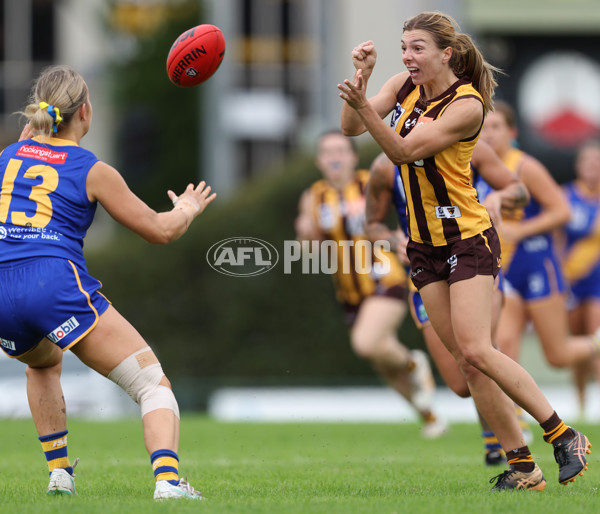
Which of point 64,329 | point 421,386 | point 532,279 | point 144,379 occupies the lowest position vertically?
point 421,386

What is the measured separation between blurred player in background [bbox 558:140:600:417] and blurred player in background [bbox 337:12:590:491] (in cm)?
613

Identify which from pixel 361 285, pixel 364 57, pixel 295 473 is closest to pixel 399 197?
pixel 295 473

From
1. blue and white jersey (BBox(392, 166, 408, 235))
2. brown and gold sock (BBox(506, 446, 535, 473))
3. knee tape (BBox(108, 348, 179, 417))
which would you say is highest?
blue and white jersey (BBox(392, 166, 408, 235))

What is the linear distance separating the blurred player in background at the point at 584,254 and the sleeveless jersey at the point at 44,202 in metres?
7.47

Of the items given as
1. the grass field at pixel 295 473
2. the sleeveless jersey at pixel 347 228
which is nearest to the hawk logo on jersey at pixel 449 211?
the grass field at pixel 295 473

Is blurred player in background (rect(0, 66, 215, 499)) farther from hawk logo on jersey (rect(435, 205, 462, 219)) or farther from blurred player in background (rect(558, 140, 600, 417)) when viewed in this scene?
blurred player in background (rect(558, 140, 600, 417))

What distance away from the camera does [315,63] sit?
2997cm

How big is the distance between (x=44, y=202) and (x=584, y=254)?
807 centimetres

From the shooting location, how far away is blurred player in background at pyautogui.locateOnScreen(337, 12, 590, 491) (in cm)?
512

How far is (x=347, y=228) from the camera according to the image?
9.91m

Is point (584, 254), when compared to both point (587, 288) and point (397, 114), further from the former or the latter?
point (397, 114)

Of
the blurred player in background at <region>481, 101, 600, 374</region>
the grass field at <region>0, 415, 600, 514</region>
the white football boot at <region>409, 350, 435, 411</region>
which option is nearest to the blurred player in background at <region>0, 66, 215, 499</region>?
the grass field at <region>0, 415, 600, 514</region>

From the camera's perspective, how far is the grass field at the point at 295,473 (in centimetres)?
477

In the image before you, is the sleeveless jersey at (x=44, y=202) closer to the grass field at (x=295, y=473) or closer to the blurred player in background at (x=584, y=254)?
the grass field at (x=295, y=473)
